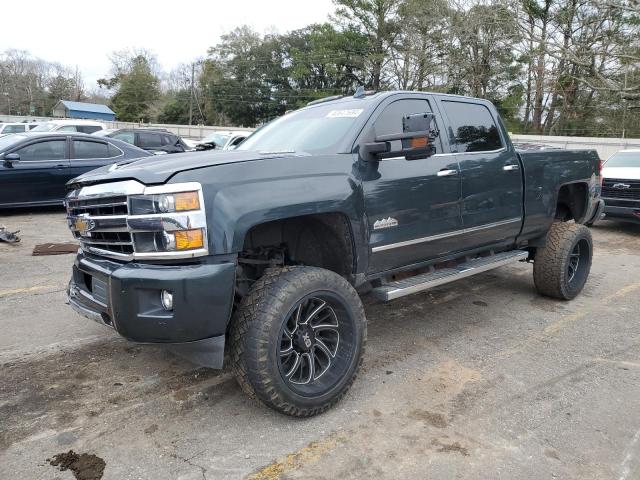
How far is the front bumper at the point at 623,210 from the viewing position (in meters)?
10.0

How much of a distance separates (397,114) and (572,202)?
3162 millimetres

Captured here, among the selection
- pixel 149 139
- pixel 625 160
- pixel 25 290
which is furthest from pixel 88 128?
pixel 625 160

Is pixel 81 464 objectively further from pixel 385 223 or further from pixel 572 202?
pixel 572 202

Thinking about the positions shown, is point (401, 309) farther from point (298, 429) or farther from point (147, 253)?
point (147, 253)

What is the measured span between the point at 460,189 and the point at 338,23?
41.6 meters

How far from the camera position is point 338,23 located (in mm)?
42188

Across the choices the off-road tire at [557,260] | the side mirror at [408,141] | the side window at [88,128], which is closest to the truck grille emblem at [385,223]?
the side mirror at [408,141]

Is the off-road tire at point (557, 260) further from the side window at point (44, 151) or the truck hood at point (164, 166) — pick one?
the side window at point (44, 151)

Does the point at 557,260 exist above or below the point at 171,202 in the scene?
below

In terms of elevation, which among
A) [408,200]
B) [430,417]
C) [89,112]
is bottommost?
[430,417]

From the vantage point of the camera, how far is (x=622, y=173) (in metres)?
10.4

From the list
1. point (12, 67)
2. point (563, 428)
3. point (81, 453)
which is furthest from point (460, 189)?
point (12, 67)

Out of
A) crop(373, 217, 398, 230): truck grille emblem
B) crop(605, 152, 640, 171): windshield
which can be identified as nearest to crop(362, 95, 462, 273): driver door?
crop(373, 217, 398, 230): truck grille emblem

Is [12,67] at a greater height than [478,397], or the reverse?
[12,67]
